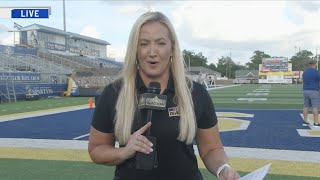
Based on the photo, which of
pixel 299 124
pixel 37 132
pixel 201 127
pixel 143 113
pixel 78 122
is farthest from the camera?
pixel 78 122

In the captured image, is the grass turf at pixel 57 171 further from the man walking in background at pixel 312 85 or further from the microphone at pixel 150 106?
the man walking in background at pixel 312 85

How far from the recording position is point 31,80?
29.6m

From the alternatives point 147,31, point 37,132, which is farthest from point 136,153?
point 37,132

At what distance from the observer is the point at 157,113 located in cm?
209

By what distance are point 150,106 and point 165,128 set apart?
164 millimetres

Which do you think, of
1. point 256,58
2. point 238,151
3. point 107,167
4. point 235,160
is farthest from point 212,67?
point 107,167

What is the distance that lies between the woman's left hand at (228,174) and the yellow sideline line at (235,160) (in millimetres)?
4112

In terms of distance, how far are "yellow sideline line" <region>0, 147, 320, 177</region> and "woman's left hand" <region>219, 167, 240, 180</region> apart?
411 centimetres

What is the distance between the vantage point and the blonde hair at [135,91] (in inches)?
83.1

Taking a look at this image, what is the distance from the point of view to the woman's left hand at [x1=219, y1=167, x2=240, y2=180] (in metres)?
2.08

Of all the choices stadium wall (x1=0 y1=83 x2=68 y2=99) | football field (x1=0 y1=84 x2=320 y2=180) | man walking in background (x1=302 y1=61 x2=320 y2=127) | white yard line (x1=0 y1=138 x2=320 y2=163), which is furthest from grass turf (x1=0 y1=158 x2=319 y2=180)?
stadium wall (x1=0 y1=83 x2=68 y2=99)

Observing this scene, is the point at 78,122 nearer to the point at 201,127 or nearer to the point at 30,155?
the point at 30,155

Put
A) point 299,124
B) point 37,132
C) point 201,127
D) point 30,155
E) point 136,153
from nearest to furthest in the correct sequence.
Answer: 1. point 136,153
2. point 201,127
3. point 30,155
4. point 37,132
5. point 299,124

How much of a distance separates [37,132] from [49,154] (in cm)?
321
